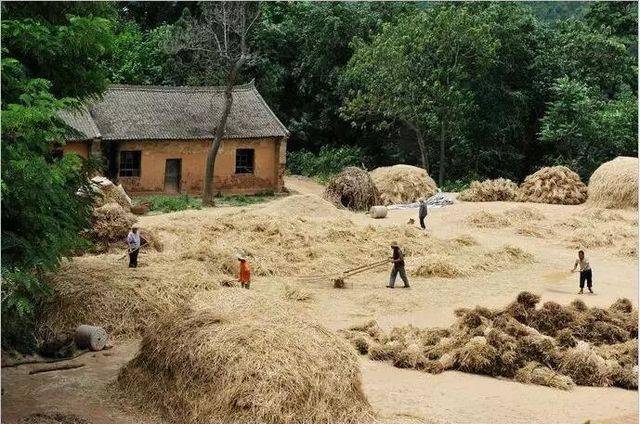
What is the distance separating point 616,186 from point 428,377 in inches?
860

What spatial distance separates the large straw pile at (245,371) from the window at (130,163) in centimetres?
2492

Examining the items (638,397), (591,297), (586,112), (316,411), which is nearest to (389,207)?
(586,112)

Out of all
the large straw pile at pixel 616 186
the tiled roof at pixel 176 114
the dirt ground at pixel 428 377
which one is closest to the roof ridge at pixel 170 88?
the tiled roof at pixel 176 114

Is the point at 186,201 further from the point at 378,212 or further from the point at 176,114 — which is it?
the point at 378,212

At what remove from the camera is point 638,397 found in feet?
49.3

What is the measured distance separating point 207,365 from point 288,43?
3913 centimetres

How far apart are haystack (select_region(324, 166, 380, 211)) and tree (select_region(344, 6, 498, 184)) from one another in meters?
7.04

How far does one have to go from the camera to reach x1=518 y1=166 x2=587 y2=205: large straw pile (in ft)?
120

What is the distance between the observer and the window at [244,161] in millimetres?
40688

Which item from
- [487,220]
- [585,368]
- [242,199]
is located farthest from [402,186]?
[585,368]

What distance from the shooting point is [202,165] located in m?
39.9

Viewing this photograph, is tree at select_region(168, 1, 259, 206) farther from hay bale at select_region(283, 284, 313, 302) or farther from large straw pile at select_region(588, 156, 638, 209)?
hay bale at select_region(283, 284, 313, 302)

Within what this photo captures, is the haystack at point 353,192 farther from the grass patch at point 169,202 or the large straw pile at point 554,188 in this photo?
the large straw pile at point 554,188

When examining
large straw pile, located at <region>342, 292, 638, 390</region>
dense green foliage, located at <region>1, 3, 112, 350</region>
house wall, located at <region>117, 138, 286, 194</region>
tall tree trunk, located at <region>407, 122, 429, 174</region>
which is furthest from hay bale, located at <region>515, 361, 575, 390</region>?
tall tree trunk, located at <region>407, 122, 429, 174</region>
